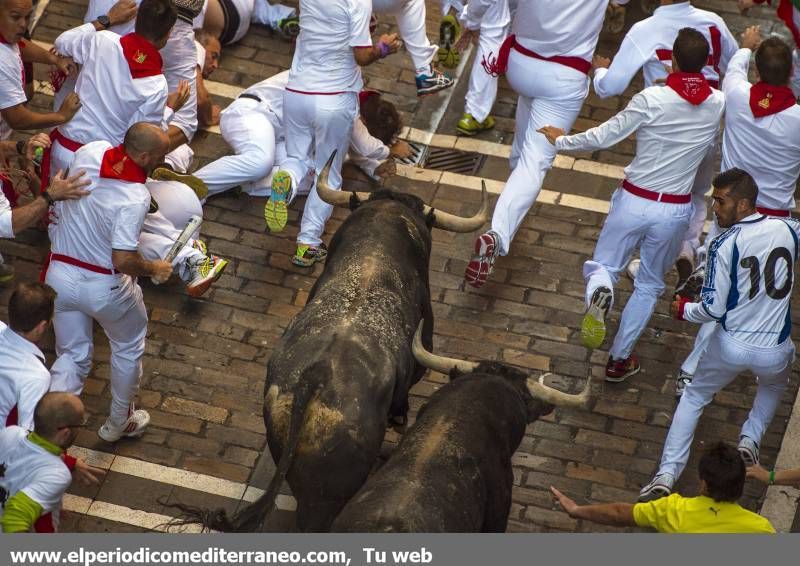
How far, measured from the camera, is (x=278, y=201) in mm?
11445

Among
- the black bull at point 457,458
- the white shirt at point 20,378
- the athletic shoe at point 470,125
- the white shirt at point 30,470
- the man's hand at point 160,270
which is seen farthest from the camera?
the athletic shoe at point 470,125

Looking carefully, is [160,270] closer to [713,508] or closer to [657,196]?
[657,196]

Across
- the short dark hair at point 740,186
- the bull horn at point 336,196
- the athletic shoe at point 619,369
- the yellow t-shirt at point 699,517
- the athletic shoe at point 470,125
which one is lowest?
the athletic shoe at point 619,369

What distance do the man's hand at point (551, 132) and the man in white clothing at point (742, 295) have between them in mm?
1768

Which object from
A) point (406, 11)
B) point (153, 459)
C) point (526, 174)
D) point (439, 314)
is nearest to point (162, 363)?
point (153, 459)

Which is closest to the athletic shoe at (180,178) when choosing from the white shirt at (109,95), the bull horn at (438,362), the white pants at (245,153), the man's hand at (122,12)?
the white shirt at (109,95)

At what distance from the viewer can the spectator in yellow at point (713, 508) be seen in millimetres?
7570

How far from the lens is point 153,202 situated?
34.3ft

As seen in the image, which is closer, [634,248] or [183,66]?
[634,248]

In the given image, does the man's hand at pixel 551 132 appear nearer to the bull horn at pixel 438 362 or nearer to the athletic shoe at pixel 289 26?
the bull horn at pixel 438 362

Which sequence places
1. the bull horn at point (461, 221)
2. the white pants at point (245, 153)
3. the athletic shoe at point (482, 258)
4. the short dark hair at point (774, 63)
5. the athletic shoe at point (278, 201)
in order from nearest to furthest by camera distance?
the bull horn at point (461, 221) < the short dark hair at point (774, 63) < the athletic shoe at point (482, 258) < the athletic shoe at point (278, 201) < the white pants at point (245, 153)

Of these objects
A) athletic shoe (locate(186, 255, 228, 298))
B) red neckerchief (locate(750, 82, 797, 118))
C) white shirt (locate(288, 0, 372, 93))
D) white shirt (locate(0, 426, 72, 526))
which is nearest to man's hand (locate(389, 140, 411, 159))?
white shirt (locate(288, 0, 372, 93))

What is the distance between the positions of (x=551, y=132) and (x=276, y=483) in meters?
4.07

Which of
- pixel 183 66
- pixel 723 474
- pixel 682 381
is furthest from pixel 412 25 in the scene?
pixel 723 474
